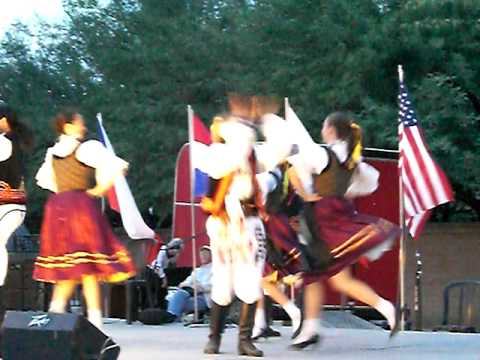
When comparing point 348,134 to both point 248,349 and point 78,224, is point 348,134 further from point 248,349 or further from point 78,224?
point 78,224

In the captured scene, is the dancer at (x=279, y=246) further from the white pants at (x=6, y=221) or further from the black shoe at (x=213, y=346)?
the white pants at (x=6, y=221)

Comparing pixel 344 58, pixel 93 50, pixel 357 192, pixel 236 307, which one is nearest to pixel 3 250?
pixel 357 192

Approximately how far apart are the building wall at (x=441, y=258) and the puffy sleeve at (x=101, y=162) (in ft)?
40.9

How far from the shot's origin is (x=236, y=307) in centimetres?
1296

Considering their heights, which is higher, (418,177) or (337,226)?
(418,177)

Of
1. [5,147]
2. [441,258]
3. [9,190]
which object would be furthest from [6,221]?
[441,258]

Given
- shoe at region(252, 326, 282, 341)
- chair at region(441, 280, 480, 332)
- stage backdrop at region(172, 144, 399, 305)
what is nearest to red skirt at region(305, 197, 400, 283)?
shoe at region(252, 326, 282, 341)

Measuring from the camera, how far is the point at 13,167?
8523 millimetres

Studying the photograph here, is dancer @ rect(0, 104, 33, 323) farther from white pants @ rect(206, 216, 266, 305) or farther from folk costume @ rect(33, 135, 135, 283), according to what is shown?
white pants @ rect(206, 216, 266, 305)

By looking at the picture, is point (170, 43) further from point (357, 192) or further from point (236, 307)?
point (357, 192)

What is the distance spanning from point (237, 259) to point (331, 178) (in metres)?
0.88

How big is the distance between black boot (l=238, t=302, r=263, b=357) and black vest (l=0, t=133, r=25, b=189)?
A: 5.75 feet

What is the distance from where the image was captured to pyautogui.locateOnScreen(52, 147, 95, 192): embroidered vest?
842cm

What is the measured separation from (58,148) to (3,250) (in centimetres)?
78
